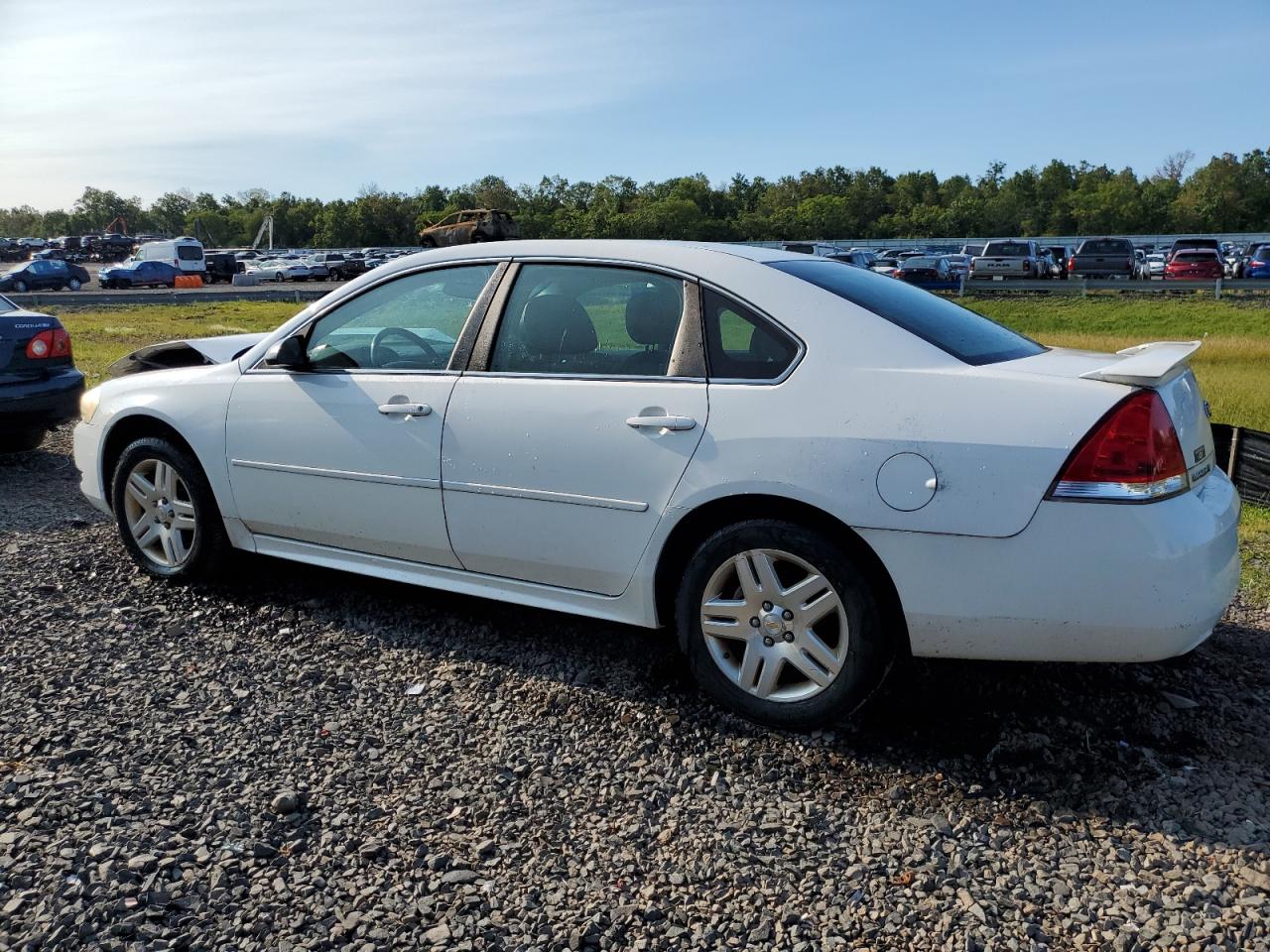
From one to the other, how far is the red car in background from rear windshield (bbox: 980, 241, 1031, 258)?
5304 millimetres

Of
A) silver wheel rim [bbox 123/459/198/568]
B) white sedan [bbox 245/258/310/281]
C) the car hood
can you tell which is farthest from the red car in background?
silver wheel rim [bbox 123/459/198/568]

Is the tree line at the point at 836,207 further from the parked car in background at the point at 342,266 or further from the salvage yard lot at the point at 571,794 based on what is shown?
the salvage yard lot at the point at 571,794

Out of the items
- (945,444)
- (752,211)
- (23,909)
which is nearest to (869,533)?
(945,444)

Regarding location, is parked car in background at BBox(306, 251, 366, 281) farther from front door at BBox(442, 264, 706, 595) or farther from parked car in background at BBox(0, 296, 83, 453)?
front door at BBox(442, 264, 706, 595)

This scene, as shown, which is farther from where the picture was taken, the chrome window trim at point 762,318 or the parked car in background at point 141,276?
the parked car in background at point 141,276

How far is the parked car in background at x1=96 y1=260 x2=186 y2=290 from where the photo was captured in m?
49.1

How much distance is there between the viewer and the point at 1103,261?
41.1 meters

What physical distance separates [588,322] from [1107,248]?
140ft

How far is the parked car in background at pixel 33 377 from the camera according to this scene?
25.8ft

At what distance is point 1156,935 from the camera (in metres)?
2.50

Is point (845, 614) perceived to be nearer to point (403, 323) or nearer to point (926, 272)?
point (403, 323)

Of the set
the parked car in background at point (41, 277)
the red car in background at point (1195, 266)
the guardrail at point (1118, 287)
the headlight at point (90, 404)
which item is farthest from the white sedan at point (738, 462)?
the parked car in background at point (41, 277)

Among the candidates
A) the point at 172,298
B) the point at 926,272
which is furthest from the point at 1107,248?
the point at 172,298

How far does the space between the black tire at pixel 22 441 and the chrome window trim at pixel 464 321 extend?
4.79 m
